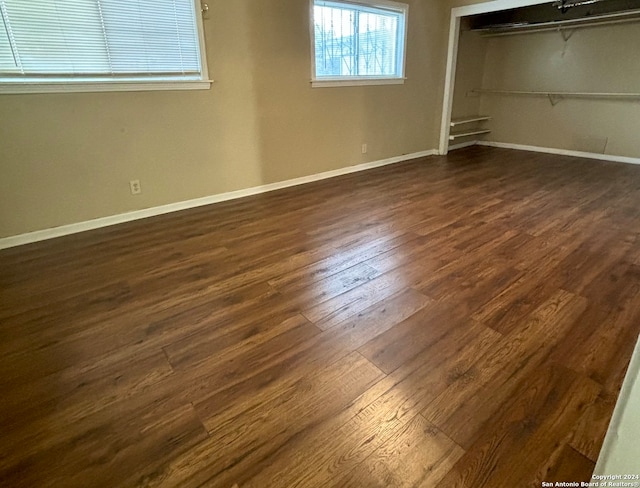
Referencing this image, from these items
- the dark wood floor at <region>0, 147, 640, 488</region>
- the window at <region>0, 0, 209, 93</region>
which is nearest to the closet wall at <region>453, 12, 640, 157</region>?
the dark wood floor at <region>0, 147, 640, 488</region>

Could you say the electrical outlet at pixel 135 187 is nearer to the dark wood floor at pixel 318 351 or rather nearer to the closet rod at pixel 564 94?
the dark wood floor at pixel 318 351

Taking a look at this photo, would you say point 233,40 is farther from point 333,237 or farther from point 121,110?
point 333,237

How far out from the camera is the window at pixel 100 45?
256 cm

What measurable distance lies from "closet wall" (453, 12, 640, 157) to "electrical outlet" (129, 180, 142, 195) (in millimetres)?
5249

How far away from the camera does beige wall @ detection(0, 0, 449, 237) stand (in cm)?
280

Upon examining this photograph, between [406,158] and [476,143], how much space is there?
6.53 feet

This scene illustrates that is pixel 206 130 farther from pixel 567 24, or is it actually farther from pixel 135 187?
pixel 567 24

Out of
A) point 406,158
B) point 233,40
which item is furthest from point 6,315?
point 406,158

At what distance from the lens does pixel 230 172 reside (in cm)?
384

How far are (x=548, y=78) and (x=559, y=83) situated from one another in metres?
0.19

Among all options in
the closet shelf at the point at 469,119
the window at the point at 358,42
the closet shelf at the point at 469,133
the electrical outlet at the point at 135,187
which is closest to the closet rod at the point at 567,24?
the closet shelf at the point at 469,119

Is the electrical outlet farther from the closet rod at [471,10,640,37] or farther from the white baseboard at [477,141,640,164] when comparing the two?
the white baseboard at [477,141,640,164]

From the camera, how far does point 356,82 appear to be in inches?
180

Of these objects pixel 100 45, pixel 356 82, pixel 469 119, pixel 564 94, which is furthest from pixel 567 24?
pixel 100 45
